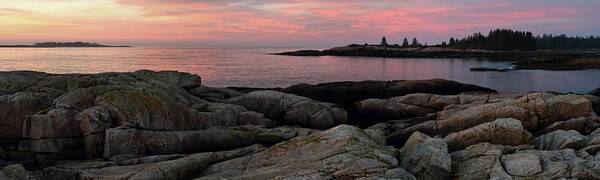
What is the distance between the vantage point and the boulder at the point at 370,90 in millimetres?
43969

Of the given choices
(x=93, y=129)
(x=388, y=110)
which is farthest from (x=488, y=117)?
(x=93, y=129)

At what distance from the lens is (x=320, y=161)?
610 inches

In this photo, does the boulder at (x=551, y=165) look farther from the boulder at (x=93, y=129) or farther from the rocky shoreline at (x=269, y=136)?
the boulder at (x=93, y=129)

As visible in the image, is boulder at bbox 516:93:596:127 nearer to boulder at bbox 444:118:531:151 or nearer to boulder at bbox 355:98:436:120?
boulder at bbox 444:118:531:151

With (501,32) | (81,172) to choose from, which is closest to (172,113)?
(81,172)

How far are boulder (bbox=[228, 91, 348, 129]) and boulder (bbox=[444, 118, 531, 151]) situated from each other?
12.5m

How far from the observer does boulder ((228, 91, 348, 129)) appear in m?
32.5

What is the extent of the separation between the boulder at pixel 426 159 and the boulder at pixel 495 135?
3.25m

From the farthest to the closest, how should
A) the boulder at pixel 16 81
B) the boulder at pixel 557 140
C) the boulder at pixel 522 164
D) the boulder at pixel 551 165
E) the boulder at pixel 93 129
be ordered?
the boulder at pixel 16 81, the boulder at pixel 93 129, the boulder at pixel 557 140, the boulder at pixel 522 164, the boulder at pixel 551 165

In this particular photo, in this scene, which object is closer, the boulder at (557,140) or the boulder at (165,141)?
the boulder at (557,140)

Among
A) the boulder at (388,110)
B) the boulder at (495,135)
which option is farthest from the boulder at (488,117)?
the boulder at (388,110)

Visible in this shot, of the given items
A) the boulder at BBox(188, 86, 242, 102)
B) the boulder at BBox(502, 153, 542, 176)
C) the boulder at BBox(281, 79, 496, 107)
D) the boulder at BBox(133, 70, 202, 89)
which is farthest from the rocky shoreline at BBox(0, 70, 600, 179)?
the boulder at BBox(281, 79, 496, 107)

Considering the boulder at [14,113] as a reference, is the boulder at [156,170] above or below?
below

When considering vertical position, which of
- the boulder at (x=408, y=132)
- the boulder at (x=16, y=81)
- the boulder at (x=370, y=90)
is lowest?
the boulder at (x=408, y=132)
